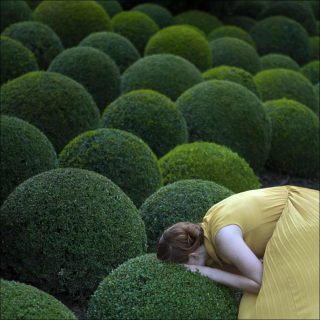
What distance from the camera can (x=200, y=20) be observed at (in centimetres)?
1402

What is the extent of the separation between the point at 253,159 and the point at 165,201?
9.97 ft

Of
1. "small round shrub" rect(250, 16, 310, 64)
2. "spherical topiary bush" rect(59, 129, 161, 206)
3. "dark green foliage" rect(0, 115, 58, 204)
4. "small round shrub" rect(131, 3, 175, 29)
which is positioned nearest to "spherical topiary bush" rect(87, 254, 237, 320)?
"spherical topiary bush" rect(59, 129, 161, 206)

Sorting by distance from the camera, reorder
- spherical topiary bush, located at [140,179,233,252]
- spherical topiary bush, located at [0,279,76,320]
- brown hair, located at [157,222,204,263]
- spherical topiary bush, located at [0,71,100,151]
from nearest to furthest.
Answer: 1. spherical topiary bush, located at [0,279,76,320]
2. brown hair, located at [157,222,204,263]
3. spherical topiary bush, located at [140,179,233,252]
4. spherical topiary bush, located at [0,71,100,151]

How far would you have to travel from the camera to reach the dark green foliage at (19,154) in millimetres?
5910

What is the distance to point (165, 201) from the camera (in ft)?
16.6

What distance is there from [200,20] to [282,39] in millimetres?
1672

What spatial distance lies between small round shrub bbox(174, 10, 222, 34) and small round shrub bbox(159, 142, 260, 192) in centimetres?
776

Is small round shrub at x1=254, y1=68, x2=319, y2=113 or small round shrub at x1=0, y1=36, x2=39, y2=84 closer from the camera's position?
small round shrub at x1=0, y1=36, x2=39, y2=84

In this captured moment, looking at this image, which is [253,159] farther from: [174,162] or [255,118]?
[174,162]

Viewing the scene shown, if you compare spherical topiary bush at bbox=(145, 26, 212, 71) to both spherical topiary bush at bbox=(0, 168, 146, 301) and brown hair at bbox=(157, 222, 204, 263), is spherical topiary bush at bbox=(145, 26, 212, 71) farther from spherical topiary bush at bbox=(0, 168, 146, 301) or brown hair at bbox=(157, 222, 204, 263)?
brown hair at bbox=(157, 222, 204, 263)

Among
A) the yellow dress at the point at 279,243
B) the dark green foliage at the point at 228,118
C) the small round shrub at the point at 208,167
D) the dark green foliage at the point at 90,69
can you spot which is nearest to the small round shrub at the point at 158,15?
→ the dark green foliage at the point at 90,69

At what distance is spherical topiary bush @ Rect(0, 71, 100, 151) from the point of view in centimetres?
711

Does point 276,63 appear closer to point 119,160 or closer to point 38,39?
point 38,39

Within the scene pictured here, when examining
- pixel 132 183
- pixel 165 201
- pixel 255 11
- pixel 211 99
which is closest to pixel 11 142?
pixel 132 183
